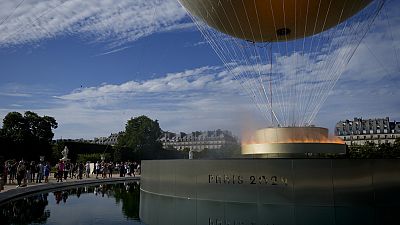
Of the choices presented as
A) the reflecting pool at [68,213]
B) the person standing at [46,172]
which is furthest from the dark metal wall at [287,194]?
the person standing at [46,172]

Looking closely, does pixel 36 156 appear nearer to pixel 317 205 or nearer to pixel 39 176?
pixel 39 176

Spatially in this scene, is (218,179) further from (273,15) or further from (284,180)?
(273,15)

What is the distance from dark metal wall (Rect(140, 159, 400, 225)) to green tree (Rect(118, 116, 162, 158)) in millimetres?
70102

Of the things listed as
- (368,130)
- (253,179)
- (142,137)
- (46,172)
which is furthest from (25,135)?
(368,130)

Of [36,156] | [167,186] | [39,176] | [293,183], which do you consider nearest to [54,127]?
[36,156]

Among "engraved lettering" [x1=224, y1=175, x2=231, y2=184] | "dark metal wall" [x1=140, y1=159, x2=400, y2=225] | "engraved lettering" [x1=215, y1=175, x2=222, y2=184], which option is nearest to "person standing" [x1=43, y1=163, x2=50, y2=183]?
"dark metal wall" [x1=140, y1=159, x2=400, y2=225]

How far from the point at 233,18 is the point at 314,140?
7.43 meters

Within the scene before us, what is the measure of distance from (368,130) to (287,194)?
412 feet

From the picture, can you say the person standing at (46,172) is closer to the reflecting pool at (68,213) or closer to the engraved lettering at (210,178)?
the reflecting pool at (68,213)

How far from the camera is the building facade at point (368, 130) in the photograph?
123 metres

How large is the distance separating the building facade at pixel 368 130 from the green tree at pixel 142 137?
65.2 metres

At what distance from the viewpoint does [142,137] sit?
8738 centimetres

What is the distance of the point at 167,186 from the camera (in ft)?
59.1

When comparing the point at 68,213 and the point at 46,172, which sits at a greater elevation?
the point at 46,172
